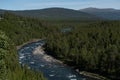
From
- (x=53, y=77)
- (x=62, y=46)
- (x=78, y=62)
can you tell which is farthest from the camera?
(x=62, y=46)

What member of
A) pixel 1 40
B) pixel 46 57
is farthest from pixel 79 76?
pixel 1 40

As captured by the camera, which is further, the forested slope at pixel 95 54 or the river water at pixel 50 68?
the forested slope at pixel 95 54

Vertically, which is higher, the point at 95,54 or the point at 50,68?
the point at 95,54

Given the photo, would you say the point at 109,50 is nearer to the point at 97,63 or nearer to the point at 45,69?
the point at 97,63

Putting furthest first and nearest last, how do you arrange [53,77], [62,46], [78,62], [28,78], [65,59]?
[62,46] → [65,59] → [78,62] → [53,77] → [28,78]

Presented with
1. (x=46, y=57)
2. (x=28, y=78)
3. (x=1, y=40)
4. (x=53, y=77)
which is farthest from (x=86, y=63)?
(x=1, y=40)

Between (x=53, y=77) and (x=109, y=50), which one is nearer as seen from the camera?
(x=53, y=77)

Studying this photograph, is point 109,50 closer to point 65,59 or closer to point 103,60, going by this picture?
point 103,60

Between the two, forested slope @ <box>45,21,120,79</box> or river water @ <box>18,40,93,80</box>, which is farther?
forested slope @ <box>45,21,120,79</box>

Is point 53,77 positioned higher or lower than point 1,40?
lower

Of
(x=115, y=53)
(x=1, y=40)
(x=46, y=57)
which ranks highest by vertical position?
(x=1, y=40)

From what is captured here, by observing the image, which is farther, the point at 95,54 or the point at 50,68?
the point at 95,54
